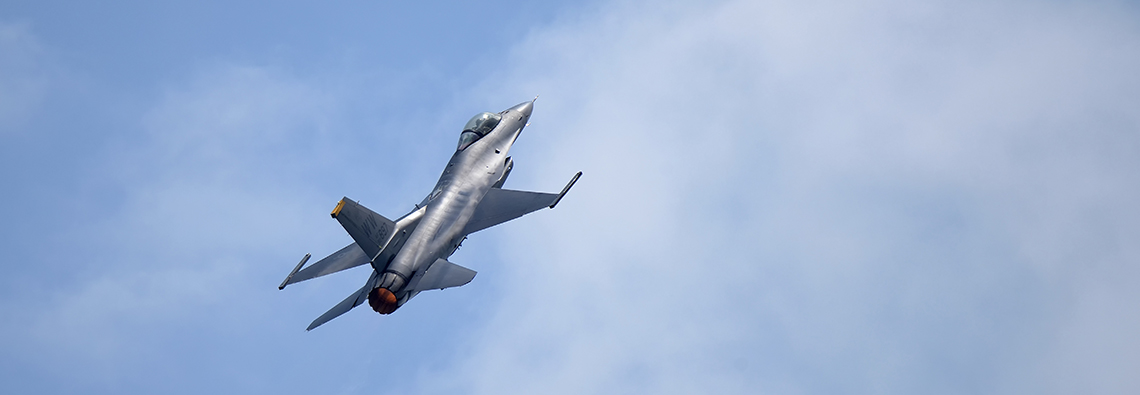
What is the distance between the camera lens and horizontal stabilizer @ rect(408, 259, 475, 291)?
3938 cm

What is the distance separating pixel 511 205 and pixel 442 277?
6.48 m

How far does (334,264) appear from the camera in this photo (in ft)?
139

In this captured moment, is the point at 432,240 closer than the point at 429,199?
Yes

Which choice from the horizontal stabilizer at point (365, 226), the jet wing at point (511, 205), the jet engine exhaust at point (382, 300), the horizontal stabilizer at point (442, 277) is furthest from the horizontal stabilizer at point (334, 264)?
the jet wing at point (511, 205)

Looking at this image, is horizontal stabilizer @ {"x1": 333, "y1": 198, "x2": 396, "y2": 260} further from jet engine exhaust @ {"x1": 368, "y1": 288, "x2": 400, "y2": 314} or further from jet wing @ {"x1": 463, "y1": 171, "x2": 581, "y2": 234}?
jet wing @ {"x1": 463, "y1": 171, "x2": 581, "y2": 234}

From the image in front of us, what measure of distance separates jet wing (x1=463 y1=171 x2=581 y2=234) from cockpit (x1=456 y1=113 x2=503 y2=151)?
17.7ft

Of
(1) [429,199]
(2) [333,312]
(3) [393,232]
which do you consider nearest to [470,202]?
(1) [429,199]

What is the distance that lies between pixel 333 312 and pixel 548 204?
10.2 m

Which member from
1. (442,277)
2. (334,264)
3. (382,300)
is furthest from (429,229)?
(334,264)

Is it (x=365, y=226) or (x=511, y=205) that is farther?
(x=511, y=205)

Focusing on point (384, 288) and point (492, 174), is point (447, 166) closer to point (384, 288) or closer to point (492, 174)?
point (492, 174)

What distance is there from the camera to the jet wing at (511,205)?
44938 mm

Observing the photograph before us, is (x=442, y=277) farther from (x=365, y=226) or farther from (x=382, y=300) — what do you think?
(x=365, y=226)

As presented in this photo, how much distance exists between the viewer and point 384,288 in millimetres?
39719
